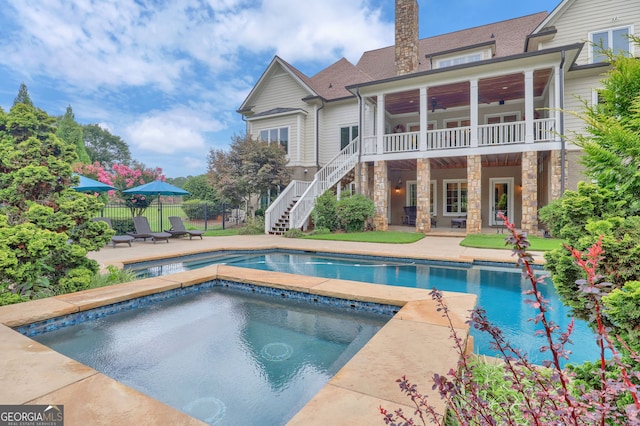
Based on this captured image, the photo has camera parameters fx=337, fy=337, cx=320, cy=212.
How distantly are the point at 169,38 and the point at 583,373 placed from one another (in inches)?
783

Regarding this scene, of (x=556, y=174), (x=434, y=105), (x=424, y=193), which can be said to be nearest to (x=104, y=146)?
(x=434, y=105)

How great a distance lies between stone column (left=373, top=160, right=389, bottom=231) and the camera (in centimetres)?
1470

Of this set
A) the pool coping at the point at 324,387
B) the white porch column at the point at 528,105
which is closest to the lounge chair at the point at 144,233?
the pool coping at the point at 324,387

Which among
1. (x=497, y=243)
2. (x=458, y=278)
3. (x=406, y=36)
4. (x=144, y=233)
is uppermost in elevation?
(x=406, y=36)

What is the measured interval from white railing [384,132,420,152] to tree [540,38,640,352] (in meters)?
12.3

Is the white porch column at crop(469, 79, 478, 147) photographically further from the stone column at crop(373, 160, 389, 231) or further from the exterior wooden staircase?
the exterior wooden staircase

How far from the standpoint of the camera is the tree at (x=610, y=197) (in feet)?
6.66

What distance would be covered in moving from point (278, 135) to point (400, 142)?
6806mm

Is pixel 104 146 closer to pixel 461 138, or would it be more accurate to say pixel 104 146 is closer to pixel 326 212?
pixel 326 212

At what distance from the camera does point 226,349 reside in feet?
12.8

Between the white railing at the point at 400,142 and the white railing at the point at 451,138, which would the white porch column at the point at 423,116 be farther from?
the white railing at the point at 400,142

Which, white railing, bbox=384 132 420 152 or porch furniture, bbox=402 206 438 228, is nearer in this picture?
white railing, bbox=384 132 420 152

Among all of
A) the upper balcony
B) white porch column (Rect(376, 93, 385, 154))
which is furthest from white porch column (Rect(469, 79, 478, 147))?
white porch column (Rect(376, 93, 385, 154))

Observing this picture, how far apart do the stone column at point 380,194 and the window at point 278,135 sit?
5486 millimetres
